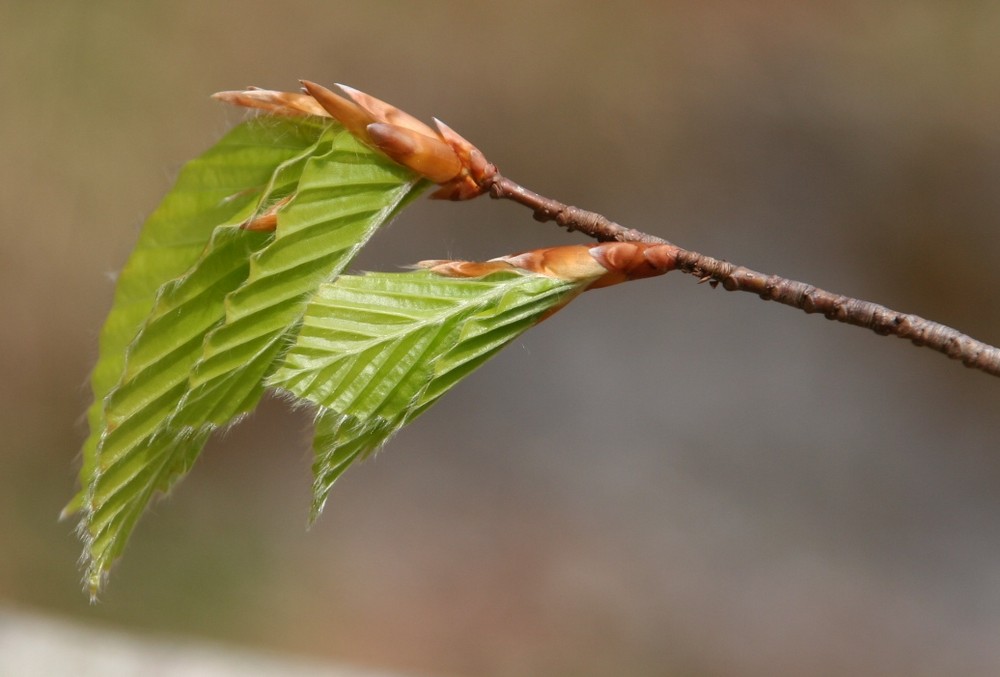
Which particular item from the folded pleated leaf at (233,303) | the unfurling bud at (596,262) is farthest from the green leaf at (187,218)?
the unfurling bud at (596,262)

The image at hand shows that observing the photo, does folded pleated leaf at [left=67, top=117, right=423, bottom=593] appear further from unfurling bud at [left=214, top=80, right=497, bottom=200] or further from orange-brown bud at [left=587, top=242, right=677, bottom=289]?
orange-brown bud at [left=587, top=242, right=677, bottom=289]

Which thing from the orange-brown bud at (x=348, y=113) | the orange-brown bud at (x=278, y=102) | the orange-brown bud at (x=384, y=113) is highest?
the orange-brown bud at (x=384, y=113)

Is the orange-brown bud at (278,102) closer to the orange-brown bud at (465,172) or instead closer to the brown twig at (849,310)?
the orange-brown bud at (465,172)

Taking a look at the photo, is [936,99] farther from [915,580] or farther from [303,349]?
[303,349]

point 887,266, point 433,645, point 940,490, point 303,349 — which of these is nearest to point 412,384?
point 303,349

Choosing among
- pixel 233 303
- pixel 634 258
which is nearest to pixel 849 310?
pixel 634 258

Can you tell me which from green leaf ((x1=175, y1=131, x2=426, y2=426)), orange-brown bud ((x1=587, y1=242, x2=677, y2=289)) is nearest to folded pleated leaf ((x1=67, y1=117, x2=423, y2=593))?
green leaf ((x1=175, y1=131, x2=426, y2=426))

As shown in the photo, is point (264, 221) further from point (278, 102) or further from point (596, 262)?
point (596, 262)
